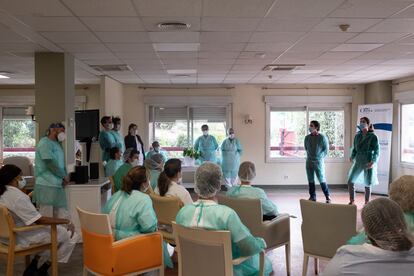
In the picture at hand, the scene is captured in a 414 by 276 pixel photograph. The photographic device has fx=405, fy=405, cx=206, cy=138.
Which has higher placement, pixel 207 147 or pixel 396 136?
pixel 396 136

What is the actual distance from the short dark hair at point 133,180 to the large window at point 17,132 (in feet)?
25.4

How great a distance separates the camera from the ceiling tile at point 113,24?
386 centimetres

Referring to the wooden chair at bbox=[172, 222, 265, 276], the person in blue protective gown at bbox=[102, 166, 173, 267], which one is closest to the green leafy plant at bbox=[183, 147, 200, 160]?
the person in blue protective gown at bbox=[102, 166, 173, 267]

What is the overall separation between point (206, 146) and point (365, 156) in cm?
352

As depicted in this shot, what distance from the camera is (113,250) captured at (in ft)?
9.04

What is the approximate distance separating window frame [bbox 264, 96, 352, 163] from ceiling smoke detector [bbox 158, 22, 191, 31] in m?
5.79

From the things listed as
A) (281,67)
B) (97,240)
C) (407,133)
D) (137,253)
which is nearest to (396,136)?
(407,133)

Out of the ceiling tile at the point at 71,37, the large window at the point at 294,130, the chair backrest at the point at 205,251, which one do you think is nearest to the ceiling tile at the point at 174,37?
the ceiling tile at the point at 71,37

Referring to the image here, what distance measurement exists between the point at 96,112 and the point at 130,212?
463 centimetres

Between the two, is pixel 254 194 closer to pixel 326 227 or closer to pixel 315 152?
pixel 326 227

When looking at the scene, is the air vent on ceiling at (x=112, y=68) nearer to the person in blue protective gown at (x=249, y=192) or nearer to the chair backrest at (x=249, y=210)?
the person in blue protective gown at (x=249, y=192)

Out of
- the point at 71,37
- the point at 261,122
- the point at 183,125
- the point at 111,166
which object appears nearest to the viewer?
the point at 71,37

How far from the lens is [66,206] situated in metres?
5.08

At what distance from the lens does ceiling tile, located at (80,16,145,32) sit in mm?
3862
